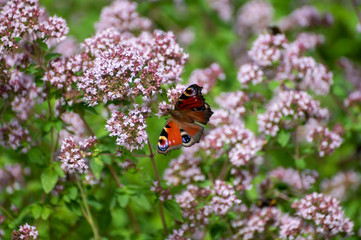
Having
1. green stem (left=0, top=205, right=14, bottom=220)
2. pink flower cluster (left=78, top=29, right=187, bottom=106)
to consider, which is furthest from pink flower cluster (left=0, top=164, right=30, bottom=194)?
pink flower cluster (left=78, top=29, right=187, bottom=106)

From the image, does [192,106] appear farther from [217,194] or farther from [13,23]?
[13,23]

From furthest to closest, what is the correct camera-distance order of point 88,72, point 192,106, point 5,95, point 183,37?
point 183,37, point 5,95, point 192,106, point 88,72

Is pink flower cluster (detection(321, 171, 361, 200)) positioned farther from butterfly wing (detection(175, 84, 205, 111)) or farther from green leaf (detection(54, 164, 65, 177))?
green leaf (detection(54, 164, 65, 177))

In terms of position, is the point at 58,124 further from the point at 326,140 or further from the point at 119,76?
the point at 326,140

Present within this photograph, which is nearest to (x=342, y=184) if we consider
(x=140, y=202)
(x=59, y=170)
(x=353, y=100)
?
(x=353, y=100)

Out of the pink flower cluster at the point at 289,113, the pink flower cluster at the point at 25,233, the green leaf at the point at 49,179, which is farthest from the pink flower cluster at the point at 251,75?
the pink flower cluster at the point at 25,233

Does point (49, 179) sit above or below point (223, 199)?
above

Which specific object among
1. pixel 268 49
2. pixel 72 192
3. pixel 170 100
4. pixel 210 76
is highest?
pixel 210 76

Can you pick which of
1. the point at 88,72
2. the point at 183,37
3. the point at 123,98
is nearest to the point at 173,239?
the point at 123,98
